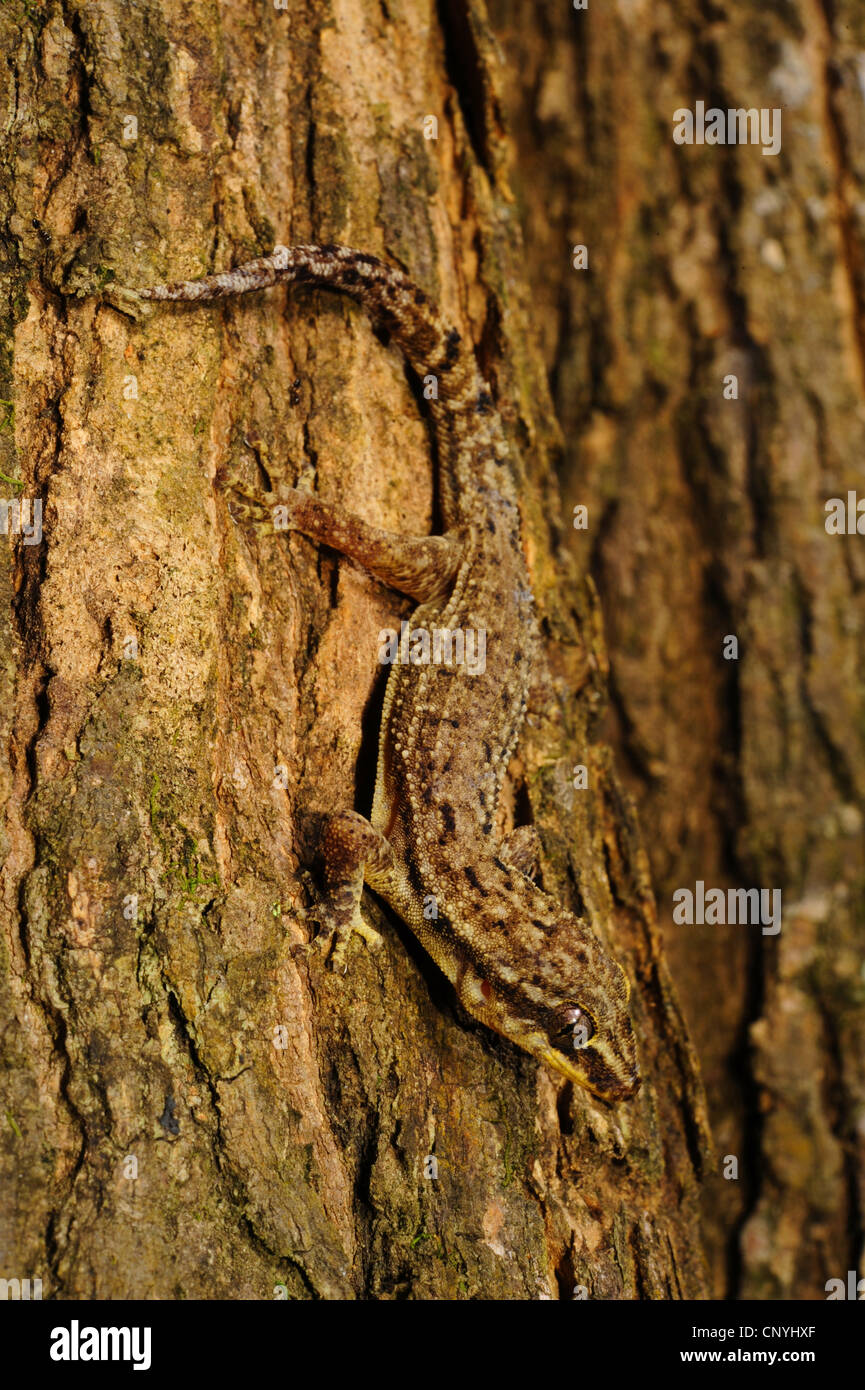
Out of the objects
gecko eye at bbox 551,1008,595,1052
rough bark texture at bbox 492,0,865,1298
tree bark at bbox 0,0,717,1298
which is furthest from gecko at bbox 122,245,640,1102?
rough bark texture at bbox 492,0,865,1298

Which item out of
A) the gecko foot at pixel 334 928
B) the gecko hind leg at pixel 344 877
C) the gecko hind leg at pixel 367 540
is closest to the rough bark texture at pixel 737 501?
the gecko hind leg at pixel 367 540

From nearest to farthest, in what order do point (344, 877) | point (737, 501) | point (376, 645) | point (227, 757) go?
point (227, 757), point (344, 877), point (376, 645), point (737, 501)

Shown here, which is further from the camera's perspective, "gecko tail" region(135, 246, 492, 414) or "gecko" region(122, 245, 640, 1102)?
"gecko" region(122, 245, 640, 1102)

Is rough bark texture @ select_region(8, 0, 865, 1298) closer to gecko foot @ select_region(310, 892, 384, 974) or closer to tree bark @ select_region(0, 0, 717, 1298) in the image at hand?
tree bark @ select_region(0, 0, 717, 1298)

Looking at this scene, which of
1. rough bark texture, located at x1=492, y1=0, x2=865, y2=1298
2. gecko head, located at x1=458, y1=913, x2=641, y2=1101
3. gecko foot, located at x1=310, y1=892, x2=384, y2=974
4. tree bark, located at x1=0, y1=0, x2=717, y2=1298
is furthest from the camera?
rough bark texture, located at x1=492, y1=0, x2=865, y2=1298

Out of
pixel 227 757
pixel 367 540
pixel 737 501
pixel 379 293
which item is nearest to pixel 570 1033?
pixel 227 757

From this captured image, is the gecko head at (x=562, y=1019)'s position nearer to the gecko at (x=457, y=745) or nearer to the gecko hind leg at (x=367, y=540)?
the gecko at (x=457, y=745)

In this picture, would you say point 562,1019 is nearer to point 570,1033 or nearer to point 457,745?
point 570,1033

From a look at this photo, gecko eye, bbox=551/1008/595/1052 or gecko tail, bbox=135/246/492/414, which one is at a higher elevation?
gecko tail, bbox=135/246/492/414
